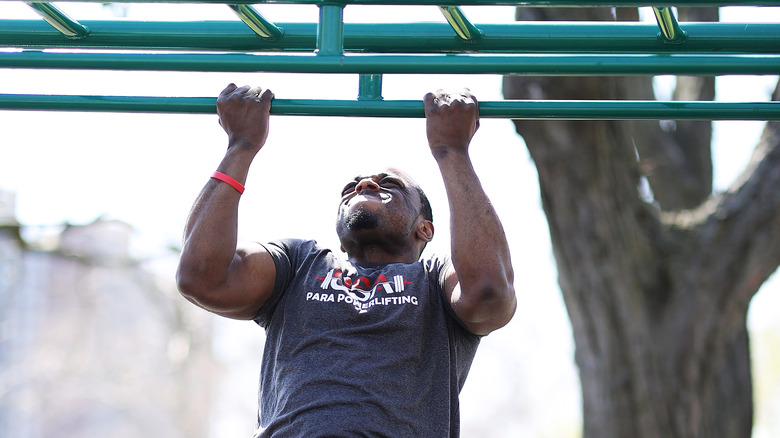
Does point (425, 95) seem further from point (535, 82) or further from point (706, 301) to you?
point (706, 301)

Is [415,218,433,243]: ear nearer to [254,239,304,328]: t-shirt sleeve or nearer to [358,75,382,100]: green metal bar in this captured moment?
[254,239,304,328]: t-shirt sleeve

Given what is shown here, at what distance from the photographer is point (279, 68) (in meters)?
2.09

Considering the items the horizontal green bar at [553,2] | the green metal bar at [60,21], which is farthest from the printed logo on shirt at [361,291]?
the green metal bar at [60,21]

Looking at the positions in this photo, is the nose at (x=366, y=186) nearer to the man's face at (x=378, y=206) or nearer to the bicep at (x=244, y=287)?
the man's face at (x=378, y=206)

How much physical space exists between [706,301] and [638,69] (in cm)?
309

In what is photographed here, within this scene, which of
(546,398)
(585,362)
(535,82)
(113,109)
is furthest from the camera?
(546,398)

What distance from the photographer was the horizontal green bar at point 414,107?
2104mm

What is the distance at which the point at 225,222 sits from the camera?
7.38 feet

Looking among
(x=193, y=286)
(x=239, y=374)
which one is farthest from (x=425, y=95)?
(x=239, y=374)

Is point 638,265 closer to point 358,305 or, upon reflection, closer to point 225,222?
point 358,305

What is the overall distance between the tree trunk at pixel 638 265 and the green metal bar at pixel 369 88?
2.61 m

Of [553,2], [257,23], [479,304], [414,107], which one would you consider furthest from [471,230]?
[257,23]

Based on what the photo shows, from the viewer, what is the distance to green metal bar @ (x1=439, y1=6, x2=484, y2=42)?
6.92 ft

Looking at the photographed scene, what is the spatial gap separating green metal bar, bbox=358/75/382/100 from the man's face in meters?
0.52
